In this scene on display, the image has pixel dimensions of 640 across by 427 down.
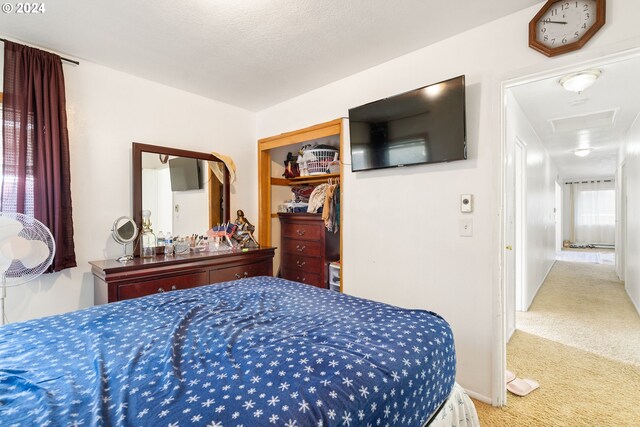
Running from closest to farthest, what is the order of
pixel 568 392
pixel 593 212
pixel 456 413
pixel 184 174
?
pixel 456 413
pixel 568 392
pixel 184 174
pixel 593 212

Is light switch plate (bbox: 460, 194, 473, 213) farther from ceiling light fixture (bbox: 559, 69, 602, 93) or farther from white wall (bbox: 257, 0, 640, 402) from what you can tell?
ceiling light fixture (bbox: 559, 69, 602, 93)

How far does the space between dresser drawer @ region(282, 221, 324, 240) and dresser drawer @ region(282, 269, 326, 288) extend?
1.34 feet

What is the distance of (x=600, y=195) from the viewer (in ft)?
31.6

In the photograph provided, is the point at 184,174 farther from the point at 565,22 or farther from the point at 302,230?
the point at 565,22

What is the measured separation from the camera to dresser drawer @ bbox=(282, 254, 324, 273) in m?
3.37

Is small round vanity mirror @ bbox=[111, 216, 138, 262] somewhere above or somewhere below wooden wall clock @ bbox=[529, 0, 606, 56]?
below

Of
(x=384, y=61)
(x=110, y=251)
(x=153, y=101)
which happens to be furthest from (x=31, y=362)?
(x=384, y=61)

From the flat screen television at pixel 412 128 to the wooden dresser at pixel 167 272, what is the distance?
1.41 metres

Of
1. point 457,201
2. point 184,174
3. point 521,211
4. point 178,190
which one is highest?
point 184,174

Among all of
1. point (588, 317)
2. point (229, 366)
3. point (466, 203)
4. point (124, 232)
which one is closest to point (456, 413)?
point (229, 366)

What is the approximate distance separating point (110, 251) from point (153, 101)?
1.40 m

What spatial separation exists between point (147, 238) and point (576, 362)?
12.5ft

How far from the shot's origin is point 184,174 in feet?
9.97

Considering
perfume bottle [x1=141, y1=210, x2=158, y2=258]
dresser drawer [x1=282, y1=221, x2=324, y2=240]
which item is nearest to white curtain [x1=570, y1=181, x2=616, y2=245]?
dresser drawer [x1=282, y1=221, x2=324, y2=240]
